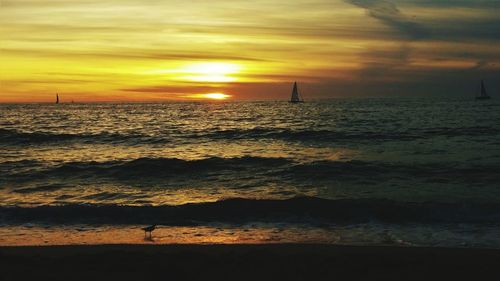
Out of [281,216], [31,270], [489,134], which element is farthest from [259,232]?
[489,134]

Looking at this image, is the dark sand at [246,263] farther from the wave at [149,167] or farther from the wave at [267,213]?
the wave at [149,167]

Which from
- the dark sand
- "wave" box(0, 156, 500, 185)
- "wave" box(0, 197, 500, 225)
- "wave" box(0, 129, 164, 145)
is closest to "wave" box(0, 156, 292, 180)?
"wave" box(0, 156, 500, 185)

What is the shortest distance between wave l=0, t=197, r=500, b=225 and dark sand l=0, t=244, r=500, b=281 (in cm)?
295

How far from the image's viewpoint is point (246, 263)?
A: 7.99 metres

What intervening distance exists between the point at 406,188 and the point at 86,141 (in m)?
24.0

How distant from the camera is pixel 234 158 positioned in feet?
76.1

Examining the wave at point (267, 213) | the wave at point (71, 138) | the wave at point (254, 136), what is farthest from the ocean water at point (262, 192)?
the wave at point (71, 138)

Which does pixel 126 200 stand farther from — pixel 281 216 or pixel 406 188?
pixel 406 188

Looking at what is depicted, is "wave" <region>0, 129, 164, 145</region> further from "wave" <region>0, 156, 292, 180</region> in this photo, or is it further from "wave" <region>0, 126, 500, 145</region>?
"wave" <region>0, 156, 292, 180</region>

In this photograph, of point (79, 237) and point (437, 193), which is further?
point (437, 193)

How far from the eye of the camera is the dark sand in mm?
7316

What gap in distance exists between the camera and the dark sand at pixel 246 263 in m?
7.32

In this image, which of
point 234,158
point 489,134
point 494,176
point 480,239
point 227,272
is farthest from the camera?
point 489,134

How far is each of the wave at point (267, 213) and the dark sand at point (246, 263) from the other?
Result: 295 centimetres
